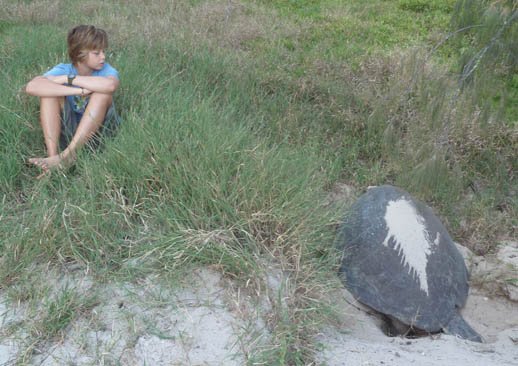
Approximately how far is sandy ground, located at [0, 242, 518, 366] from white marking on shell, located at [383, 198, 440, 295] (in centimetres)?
44

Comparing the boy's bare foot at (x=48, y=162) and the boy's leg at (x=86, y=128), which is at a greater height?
the boy's leg at (x=86, y=128)

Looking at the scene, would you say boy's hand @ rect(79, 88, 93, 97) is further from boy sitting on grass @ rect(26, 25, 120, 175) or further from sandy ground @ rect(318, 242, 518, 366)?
sandy ground @ rect(318, 242, 518, 366)

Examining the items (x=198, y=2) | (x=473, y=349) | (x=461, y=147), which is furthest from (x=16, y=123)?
(x=198, y=2)

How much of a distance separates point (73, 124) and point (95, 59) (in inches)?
18.9

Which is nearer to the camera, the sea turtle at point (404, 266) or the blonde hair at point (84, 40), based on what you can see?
the sea turtle at point (404, 266)

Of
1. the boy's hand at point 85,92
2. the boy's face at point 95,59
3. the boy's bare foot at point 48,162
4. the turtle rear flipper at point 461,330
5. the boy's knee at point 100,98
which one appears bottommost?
the turtle rear flipper at point 461,330

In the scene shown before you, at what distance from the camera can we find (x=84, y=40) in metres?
3.27

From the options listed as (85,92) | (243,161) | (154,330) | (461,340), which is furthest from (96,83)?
(461,340)

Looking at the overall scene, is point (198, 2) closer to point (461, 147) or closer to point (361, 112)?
point (361, 112)

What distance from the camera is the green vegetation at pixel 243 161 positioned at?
2475mm

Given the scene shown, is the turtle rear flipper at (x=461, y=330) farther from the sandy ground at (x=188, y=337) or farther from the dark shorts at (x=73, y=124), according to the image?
the dark shorts at (x=73, y=124)

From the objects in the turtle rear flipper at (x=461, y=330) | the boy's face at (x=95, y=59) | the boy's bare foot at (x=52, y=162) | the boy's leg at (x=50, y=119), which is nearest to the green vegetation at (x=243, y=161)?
the boy's bare foot at (x=52, y=162)

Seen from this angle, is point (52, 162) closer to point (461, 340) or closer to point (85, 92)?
point (85, 92)

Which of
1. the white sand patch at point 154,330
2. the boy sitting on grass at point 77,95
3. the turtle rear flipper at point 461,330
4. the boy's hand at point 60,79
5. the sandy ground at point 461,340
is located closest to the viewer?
the white sand patch at point 154,330
